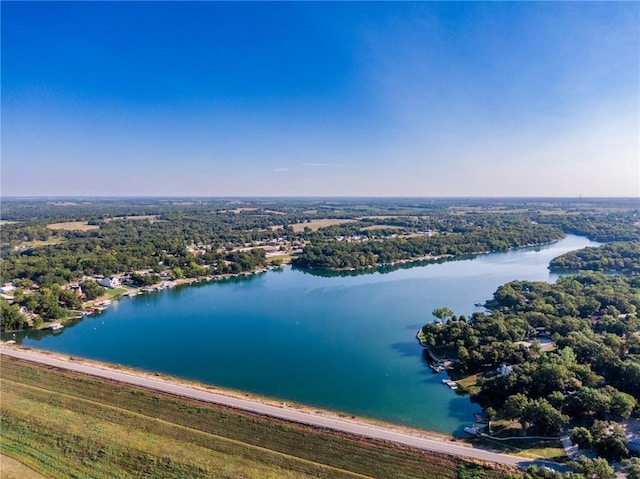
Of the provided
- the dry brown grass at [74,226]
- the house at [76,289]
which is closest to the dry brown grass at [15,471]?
the house at [76,289]

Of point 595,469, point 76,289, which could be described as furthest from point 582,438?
point 76,289

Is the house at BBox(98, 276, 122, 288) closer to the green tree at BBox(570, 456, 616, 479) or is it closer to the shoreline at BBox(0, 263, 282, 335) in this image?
the shoreline at BBox(0, 263, 282, 335)

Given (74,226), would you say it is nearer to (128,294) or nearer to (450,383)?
(128,294)

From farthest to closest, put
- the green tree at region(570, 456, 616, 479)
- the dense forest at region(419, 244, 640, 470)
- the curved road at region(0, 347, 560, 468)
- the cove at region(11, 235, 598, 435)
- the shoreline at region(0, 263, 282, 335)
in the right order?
1. the shoreline at region(0, 263, 282, 335)
2. the cove at region(11, 235, 598, 435)
3. the dense forest at region(419, 244, 640, 470)
4. the curved road at region(0, 347, 560, 468)
5. the green tree at region(570, 456, 616, 479)

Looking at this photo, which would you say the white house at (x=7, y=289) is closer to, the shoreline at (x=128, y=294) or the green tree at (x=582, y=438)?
the shoreline at (x=128, y=294)

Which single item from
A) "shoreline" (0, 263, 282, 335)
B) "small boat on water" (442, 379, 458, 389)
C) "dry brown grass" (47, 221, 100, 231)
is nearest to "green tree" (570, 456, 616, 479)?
"small boat on water" (442, 379, 458, 389)

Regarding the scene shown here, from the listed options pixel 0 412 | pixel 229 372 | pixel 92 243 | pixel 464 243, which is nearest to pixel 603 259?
pixel 464 243

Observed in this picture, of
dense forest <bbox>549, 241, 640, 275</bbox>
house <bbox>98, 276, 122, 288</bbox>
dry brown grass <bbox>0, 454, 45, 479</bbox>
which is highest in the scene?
dense forest <bbox>549, 241, 640, 275</bbox>
